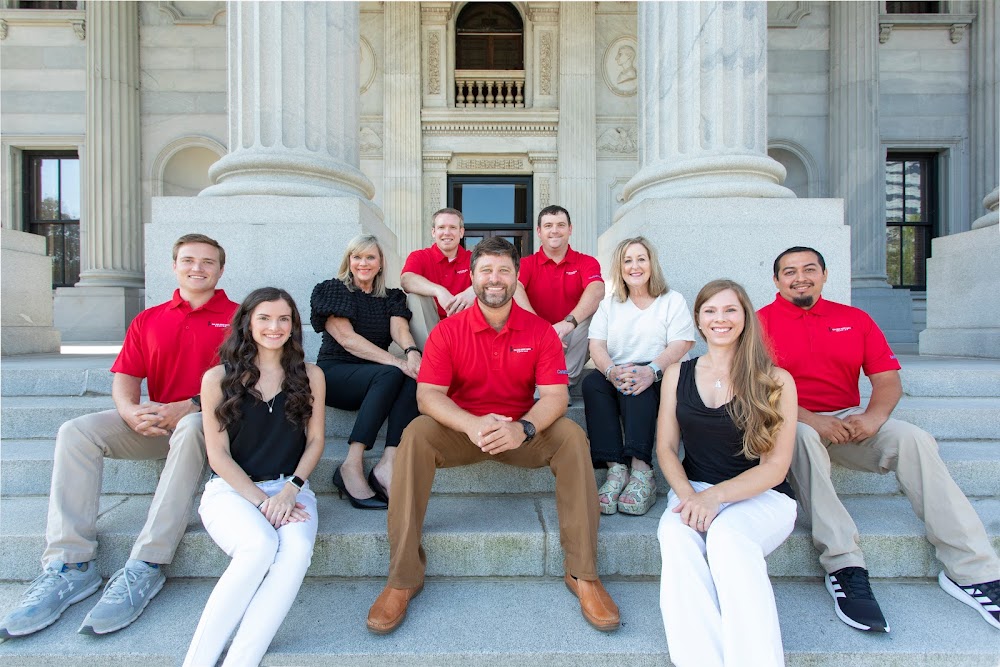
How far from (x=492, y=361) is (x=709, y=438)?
1.09m

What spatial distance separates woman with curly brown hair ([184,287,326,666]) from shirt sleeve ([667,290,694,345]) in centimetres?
201

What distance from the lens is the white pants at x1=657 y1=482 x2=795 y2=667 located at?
202 centimetres

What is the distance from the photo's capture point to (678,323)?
11.4ft

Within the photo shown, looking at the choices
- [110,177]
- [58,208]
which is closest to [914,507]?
[110,177]

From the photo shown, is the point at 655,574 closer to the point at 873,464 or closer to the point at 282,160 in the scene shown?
the point at 873,464

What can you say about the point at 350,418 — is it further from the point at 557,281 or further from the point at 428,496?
the point at 557,281

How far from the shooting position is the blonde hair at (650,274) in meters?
3.51

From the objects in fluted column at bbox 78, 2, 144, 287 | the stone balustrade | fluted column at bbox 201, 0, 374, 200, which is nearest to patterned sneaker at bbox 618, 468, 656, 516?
fluted column at bbox 201, 0, 374, 200

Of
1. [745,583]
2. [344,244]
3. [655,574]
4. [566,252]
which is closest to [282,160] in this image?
[344,244]

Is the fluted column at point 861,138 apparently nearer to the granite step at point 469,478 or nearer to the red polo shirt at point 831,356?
the granite step at point 469,478

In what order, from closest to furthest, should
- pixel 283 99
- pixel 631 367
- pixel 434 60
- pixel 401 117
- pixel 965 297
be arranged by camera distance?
pixel 631 367, pixel 283 99, pixel 965 297, pixel 401 117, pixel 434 60

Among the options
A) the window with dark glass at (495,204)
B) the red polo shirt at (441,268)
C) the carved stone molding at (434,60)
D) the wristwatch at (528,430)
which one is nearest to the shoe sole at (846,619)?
the wristwatch at (528,430)

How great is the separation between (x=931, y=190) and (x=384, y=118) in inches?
427

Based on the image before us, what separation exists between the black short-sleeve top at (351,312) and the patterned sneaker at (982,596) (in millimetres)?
3134
